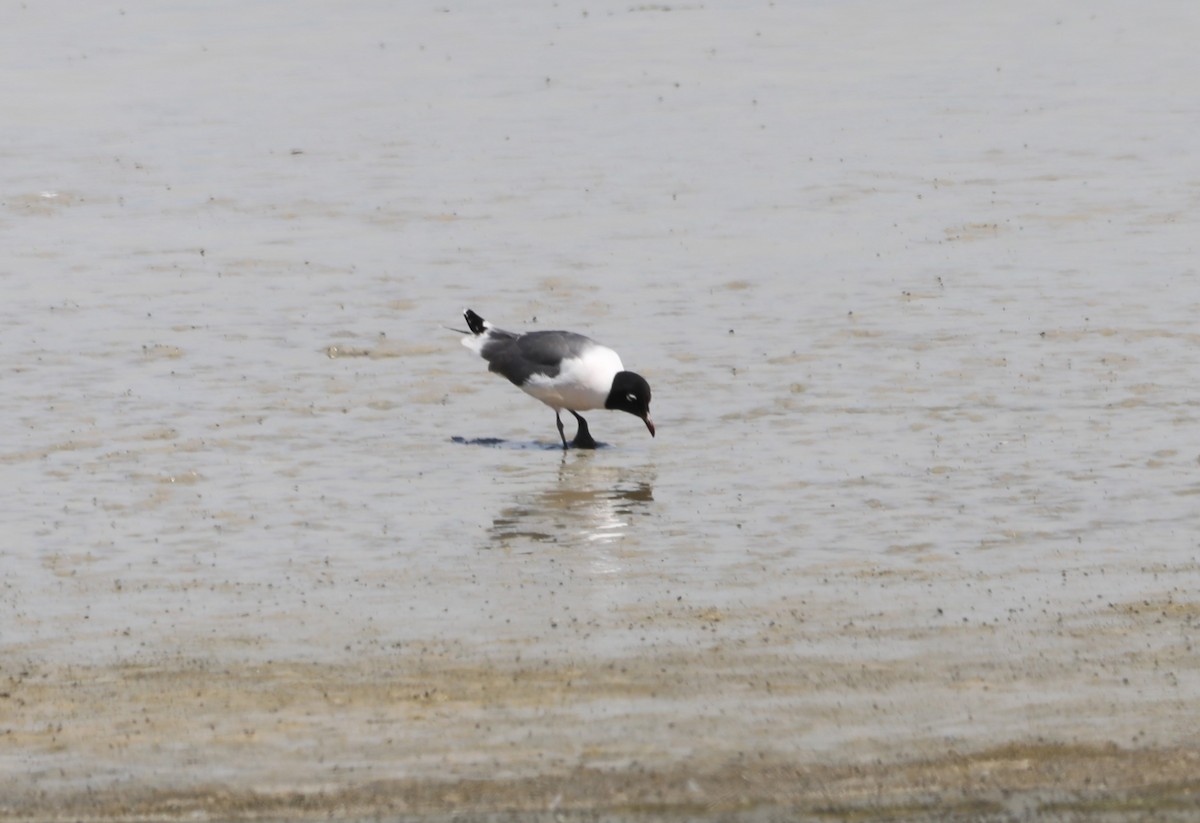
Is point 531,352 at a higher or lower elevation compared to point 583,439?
higher

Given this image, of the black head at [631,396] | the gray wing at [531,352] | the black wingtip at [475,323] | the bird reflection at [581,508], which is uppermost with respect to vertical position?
the black wingtip at [475,323]

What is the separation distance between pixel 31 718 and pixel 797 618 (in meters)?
2.92

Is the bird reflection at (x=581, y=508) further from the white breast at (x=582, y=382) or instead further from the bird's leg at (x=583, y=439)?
the white breast at (x=582, y=382)

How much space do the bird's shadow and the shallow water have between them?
0.21ft

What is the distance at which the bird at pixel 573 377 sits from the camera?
13.0 metres

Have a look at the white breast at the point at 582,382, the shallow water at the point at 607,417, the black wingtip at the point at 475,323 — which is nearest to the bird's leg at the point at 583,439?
the white breast at the point at 582,382

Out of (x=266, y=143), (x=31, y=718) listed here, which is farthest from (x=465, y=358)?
(x=266, y=143)

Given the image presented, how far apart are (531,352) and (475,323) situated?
0.90m

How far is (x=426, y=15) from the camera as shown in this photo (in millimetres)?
35156

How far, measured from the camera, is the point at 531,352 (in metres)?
13.4

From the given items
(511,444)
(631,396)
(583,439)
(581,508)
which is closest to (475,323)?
(511,444)

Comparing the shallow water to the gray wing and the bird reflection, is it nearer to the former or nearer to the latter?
the bird reflection

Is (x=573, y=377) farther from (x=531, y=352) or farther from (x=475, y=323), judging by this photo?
(x=475, y=323)

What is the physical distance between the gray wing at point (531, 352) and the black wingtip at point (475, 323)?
0.85ft
